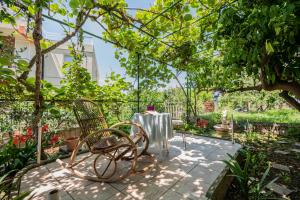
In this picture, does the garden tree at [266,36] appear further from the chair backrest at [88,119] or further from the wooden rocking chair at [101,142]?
the chair backrest at [88,119]

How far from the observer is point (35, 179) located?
2.07 m

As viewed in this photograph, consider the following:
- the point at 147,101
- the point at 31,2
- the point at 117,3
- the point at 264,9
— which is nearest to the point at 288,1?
the point at 264,9

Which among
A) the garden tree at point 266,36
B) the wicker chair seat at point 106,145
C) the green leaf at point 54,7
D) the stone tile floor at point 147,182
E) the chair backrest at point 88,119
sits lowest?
the stone tile floor at point 147,182

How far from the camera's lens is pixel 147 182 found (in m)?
2.01

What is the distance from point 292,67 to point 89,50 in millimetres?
12429

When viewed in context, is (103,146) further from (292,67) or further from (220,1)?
(220,1)

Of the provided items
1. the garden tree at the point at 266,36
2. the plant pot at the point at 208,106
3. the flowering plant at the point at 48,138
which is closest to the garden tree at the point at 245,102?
the plant pot at the point at 208,106

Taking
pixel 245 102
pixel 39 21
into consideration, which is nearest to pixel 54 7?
pixel 39 21

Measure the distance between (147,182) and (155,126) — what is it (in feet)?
2.98

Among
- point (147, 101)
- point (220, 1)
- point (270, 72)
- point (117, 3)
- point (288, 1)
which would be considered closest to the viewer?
point (288, 1)

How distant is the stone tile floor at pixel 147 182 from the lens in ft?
5.76

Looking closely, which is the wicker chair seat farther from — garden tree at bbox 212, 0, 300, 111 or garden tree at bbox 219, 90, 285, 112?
garden tree at bbox 219, 90, 285, 112

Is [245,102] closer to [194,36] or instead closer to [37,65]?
[194,36]

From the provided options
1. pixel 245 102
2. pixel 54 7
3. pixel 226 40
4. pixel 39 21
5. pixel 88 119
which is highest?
pixel 54 7
